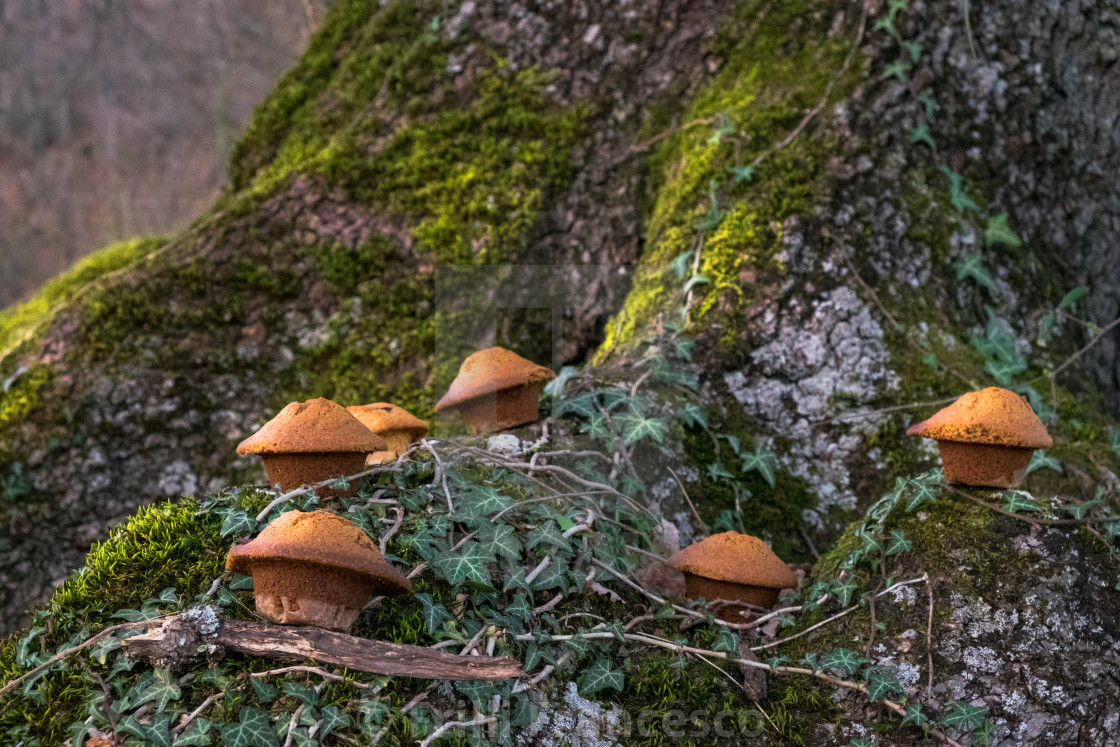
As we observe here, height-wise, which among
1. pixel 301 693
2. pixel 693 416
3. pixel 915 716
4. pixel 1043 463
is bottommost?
pixel 1043 463

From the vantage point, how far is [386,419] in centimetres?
320

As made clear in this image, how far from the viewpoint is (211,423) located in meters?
5.02

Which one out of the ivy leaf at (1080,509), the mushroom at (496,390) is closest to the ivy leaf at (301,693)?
the mushroom at (496,390)

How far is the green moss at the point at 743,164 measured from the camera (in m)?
4.42

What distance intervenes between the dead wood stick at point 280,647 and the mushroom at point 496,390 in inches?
54.8

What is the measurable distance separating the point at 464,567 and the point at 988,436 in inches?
72.9

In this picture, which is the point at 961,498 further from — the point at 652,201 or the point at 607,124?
the point at 607,124

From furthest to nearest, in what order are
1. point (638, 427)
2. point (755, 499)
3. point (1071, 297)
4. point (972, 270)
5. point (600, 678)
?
point (1071, 297), point (972, 270), point (755, 499), point (638, 427), point (600, 678)

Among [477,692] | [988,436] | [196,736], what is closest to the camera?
[196,736]

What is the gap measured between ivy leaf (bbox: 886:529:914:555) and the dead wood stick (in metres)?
1.63

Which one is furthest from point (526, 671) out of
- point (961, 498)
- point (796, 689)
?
point (961, 498)

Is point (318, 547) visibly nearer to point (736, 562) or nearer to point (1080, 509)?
point (736, 562)

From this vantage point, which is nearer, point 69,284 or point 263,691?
point 263,691

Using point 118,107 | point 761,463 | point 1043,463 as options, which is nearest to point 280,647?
point 761,463
